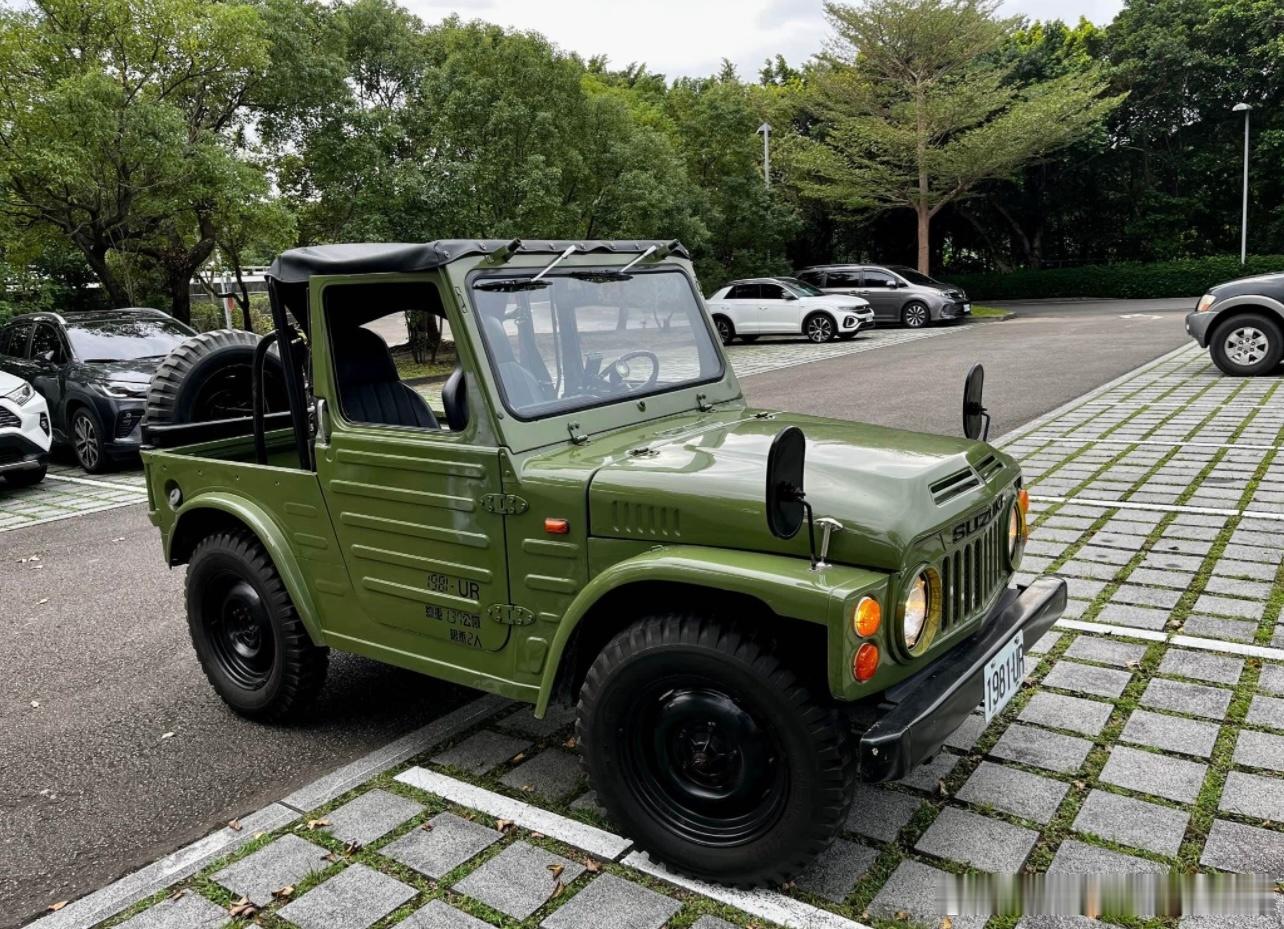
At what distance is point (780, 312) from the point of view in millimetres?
23422

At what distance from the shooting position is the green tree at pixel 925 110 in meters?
29.0

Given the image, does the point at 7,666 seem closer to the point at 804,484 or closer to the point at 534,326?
the point at 534,326

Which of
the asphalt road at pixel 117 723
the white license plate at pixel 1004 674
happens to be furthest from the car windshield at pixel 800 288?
the white license plate at pixel 1004 674

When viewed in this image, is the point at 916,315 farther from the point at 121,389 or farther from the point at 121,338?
the point at 121,389

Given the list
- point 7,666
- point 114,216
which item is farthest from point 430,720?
point 114,216

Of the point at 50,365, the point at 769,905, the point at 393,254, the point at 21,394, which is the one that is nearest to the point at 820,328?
the point at 50,365

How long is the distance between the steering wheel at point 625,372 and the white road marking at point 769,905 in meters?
1.75

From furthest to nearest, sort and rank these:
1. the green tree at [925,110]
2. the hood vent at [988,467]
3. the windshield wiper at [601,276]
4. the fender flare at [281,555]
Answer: the green tree at [925,110], the fender flare at [281,555], the windshield wiper at [601,276], the hood vent at [988,467]

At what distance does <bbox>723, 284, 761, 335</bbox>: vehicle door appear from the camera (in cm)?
2361

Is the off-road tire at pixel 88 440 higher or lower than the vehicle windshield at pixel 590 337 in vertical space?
lower

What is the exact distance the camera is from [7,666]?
525cm

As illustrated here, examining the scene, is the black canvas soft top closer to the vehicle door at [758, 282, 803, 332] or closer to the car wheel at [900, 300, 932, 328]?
the vehicle door at [758, 282, 803, 332]

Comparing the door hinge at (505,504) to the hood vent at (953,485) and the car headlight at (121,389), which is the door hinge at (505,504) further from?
the car headlight at (121,389)

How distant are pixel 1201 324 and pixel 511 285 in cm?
1159
